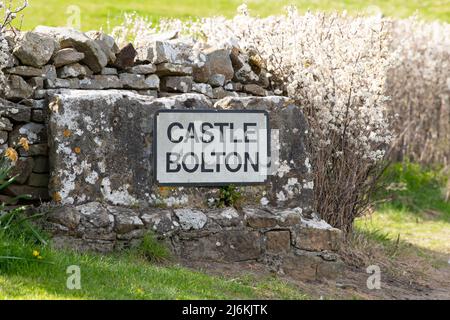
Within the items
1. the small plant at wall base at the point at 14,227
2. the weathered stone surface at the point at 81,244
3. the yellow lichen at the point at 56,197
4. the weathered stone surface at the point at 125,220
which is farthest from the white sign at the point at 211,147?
the small plant at wall base at the point at 14,227

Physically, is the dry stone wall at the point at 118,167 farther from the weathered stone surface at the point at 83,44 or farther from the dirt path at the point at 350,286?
the dirt path at the point at 350,286

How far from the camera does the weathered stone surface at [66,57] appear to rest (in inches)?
308

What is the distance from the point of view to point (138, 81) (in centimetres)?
830

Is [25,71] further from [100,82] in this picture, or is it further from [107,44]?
[107,44]

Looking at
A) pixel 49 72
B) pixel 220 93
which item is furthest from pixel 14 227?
pixel 220 93

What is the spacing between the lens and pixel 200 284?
21.8ft

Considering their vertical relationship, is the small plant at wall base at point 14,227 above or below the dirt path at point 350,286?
above

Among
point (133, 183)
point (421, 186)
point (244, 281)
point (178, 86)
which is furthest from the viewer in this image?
point (421, 186)

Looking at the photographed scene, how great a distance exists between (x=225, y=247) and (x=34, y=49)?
91.3 inches

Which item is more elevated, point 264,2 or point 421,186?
point 264,2

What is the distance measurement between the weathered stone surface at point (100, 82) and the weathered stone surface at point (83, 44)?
0.10 metres

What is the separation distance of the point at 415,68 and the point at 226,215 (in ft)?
22.7
